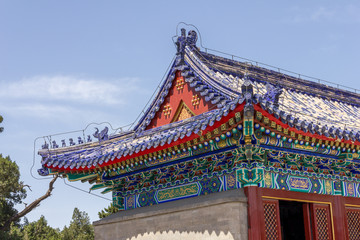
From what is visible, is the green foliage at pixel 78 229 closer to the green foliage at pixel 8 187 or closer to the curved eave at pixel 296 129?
the green foliage at pixel 8 187

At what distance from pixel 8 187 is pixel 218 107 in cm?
2062

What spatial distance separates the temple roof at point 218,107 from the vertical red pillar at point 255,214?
171 cm

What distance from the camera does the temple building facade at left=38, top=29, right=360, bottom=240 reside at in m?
11.6

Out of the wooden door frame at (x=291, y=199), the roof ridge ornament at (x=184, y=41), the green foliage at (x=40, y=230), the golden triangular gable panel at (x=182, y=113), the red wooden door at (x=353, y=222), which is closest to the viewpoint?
the wooden door frame at (x=291, y=199)

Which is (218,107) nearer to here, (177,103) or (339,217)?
(177,103)

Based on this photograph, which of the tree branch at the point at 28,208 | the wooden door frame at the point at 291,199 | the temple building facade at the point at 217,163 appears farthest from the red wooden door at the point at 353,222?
the tree branch at the point at 28,208

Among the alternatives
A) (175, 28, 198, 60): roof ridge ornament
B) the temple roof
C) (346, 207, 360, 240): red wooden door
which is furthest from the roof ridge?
(346, 207, 360, 240): red wooden door

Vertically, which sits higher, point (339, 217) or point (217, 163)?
point (217, 163)

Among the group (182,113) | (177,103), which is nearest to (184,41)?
(177,103)

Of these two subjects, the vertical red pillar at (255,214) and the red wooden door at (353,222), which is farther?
the red wooden door at (353,222)

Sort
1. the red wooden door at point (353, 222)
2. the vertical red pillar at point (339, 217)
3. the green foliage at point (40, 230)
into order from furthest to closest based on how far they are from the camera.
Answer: the green foliage at point (40, 230) < the red wooden door at point (353, 222) < the vertical red pillar at point (339, 217)

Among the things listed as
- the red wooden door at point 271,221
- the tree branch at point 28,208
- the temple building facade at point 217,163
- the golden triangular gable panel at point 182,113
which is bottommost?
the red wooden door at point 271,221

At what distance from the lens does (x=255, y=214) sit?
38.4 ft

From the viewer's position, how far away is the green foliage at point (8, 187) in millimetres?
30597
